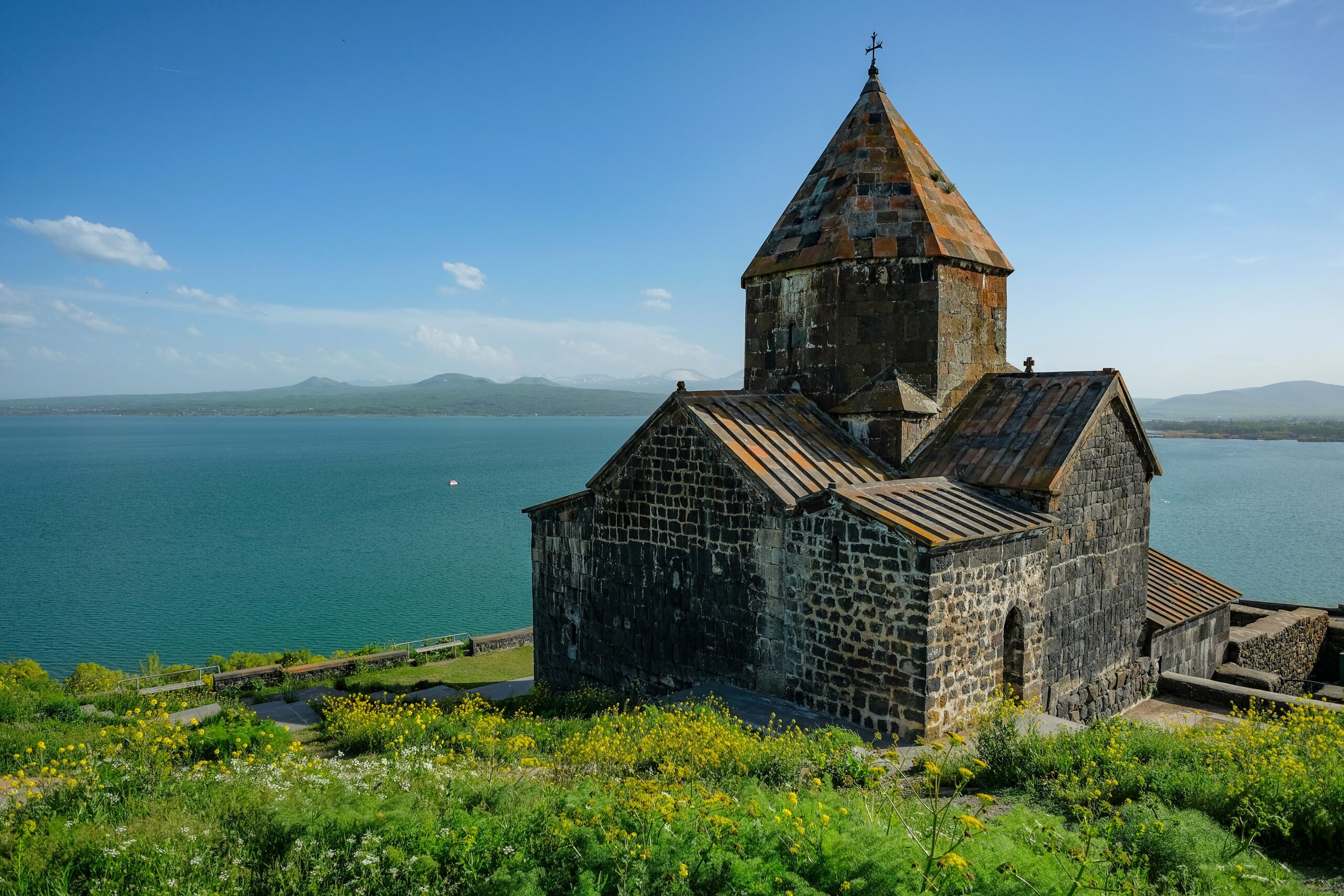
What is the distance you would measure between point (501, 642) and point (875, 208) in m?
15.2

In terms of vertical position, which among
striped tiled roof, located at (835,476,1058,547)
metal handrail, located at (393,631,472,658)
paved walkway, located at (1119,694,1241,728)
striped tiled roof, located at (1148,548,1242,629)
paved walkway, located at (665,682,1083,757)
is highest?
striped tiled roof, located at (835,476,1058,547)

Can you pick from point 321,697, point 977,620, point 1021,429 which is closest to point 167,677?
point 321,697

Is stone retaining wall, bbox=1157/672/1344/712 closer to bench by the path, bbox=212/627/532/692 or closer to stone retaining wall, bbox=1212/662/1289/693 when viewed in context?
stone retaining wall, bbox=1212/662/1289/693

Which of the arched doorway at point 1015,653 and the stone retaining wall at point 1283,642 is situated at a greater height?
the arched doorway at point 1015,653

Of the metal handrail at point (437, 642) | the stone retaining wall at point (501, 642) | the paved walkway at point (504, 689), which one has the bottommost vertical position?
the metal handrail at point (437, 642)

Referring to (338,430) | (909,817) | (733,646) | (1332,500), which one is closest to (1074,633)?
(733,646)

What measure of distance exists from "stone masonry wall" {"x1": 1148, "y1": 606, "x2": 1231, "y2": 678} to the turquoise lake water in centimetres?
2079

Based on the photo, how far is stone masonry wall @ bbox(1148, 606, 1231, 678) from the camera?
11.9 meters

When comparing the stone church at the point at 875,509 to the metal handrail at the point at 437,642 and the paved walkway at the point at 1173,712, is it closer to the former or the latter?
the paved walkway at the point at 1173,712

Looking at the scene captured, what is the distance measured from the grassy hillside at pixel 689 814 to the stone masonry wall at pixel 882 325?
17.1 feet

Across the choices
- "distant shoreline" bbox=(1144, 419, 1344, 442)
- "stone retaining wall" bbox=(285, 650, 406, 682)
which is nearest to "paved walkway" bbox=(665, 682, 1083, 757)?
"stone retaining wall" bbox=(285, 650, 406, 682)

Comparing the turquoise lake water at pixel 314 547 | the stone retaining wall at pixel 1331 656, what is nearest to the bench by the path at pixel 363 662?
the turquoise lake water at pixel 314 547

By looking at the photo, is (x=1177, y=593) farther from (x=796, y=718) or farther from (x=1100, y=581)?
(x=796, y=718)

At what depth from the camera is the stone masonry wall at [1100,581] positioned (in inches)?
387
